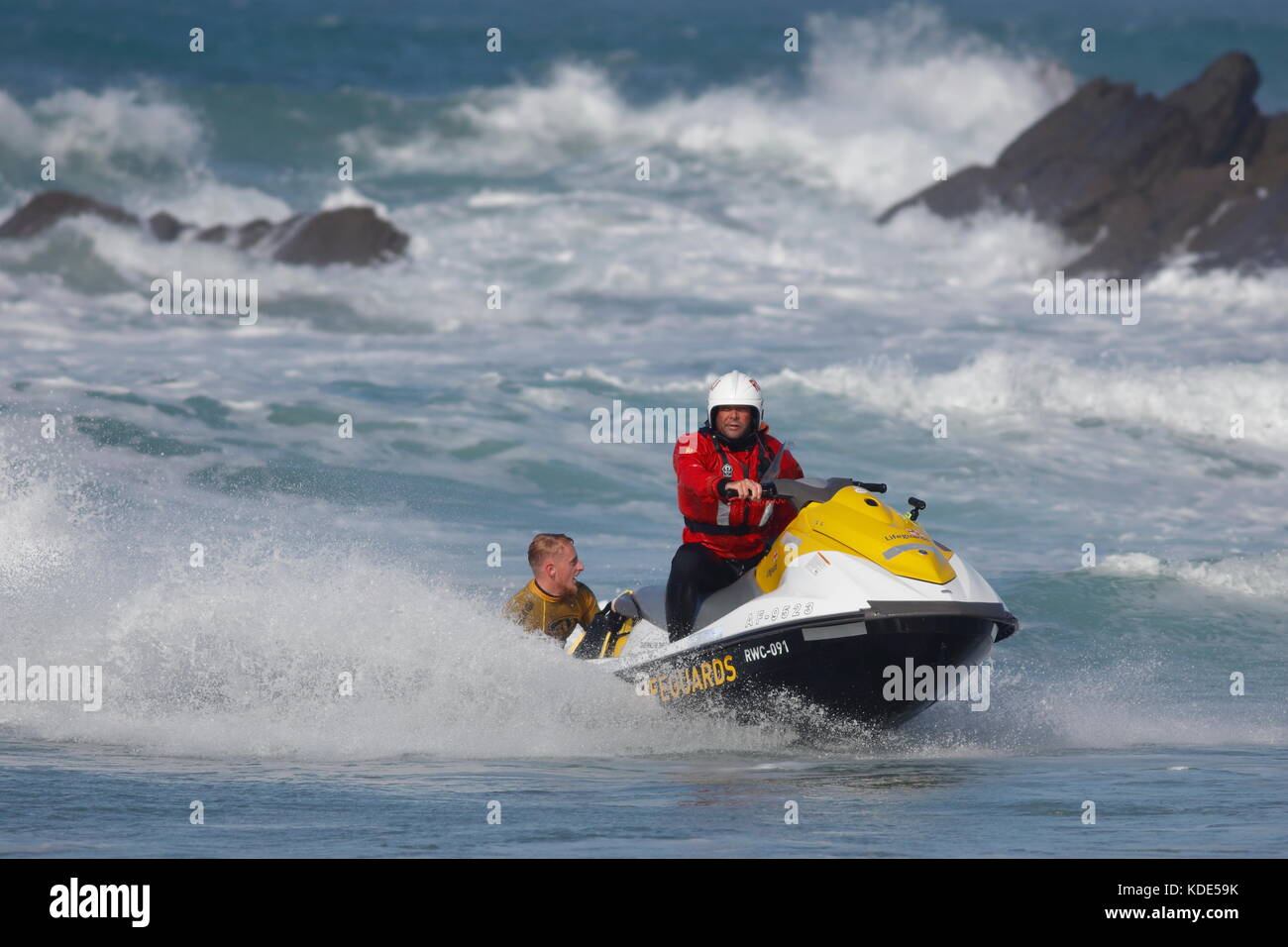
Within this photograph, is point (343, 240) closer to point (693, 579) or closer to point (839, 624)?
point (693, 579)

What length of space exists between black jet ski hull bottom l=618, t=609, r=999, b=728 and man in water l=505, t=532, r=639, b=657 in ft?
2.15

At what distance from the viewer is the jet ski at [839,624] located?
27.6 feet

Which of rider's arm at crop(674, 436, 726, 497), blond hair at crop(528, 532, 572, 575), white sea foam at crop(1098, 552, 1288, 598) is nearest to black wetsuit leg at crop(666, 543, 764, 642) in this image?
rider's arm at crop(674, 436, 726, 497)

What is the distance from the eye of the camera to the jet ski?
841 centimetres

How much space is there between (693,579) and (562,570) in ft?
2.85

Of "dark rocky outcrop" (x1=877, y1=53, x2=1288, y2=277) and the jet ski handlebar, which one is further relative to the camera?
"dark rocky outcrop" (x1=877, y1=53, x2=1288, y2=277)

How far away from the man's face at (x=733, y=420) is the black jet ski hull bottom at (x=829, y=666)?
100 cm

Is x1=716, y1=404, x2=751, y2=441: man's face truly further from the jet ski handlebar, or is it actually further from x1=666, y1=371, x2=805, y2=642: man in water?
the jet ski handlebar

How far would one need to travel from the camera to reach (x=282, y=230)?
42.9 m

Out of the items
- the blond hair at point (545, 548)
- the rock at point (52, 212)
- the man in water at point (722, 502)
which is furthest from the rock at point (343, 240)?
the man in water at point (722, 502)

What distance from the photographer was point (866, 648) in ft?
27.7

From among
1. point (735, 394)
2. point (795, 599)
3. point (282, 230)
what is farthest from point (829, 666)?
point (282, 230)

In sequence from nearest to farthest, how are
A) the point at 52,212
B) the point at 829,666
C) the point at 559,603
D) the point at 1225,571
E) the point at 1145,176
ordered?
1. the point at 829,666
2. the point at 559,603
3. the point at 1225,571
4. the point at 52,212
5. the point at 1145,176
